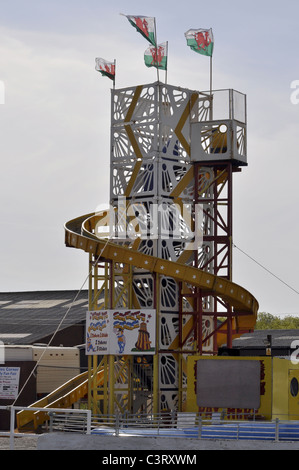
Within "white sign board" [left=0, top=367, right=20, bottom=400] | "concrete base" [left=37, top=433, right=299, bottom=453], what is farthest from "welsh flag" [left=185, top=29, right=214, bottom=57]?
"concrete base" [left=37, top=433, right=299, bottom=453]

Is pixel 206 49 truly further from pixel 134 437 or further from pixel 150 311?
pixel 134 437

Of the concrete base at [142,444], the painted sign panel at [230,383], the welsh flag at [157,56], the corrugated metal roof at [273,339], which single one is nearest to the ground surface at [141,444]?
the concrete base at [142,444]

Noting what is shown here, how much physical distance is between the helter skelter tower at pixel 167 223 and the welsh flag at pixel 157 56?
117 cm

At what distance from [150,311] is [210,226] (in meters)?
6.99

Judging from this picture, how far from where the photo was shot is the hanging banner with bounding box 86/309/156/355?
55094 millimetres

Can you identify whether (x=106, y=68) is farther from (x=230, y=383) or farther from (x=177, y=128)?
(x=230, y=383)

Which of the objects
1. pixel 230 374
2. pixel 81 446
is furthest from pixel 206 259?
pixel 81 446

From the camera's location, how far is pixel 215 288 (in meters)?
54.8

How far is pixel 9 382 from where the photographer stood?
6106cm

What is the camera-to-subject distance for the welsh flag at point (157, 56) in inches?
2303

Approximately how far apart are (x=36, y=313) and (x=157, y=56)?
28.6 meters

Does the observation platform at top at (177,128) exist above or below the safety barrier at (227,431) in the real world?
above

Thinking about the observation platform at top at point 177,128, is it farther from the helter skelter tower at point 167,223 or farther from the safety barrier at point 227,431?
the safety barrier at point 227,431

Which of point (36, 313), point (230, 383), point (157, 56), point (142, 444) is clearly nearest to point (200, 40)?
point (157, 56)
